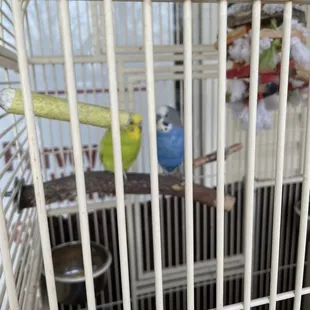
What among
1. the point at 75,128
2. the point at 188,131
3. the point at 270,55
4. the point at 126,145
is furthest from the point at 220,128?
the point at 126,145

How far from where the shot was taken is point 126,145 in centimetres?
76

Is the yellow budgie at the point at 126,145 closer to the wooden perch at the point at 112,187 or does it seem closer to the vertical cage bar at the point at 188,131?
the wooden perch at the point at 112,187

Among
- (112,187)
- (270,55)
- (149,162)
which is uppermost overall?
(270,55)

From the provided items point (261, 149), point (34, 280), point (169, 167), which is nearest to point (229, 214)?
point (261, 149)

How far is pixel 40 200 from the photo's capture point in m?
0.29

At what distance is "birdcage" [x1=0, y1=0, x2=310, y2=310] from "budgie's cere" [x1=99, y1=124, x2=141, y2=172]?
44mm

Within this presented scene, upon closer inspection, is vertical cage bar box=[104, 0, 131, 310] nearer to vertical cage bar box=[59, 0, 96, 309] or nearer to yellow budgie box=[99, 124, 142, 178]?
vertical cage bar box=[59, 0, 96, 309]

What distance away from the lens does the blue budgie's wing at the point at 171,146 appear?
0.83 meters

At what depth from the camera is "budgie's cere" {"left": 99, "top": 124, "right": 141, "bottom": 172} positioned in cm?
75

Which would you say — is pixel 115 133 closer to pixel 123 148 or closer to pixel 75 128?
pixel 75 128

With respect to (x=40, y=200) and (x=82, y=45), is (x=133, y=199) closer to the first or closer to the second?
(x=82, y=45)

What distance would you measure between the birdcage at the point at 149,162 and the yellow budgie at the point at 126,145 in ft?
0.14

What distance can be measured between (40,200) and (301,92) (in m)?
0.52

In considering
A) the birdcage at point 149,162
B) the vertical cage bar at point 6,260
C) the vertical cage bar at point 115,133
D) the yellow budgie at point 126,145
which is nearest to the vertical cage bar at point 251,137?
the birdcage at point 149,162
